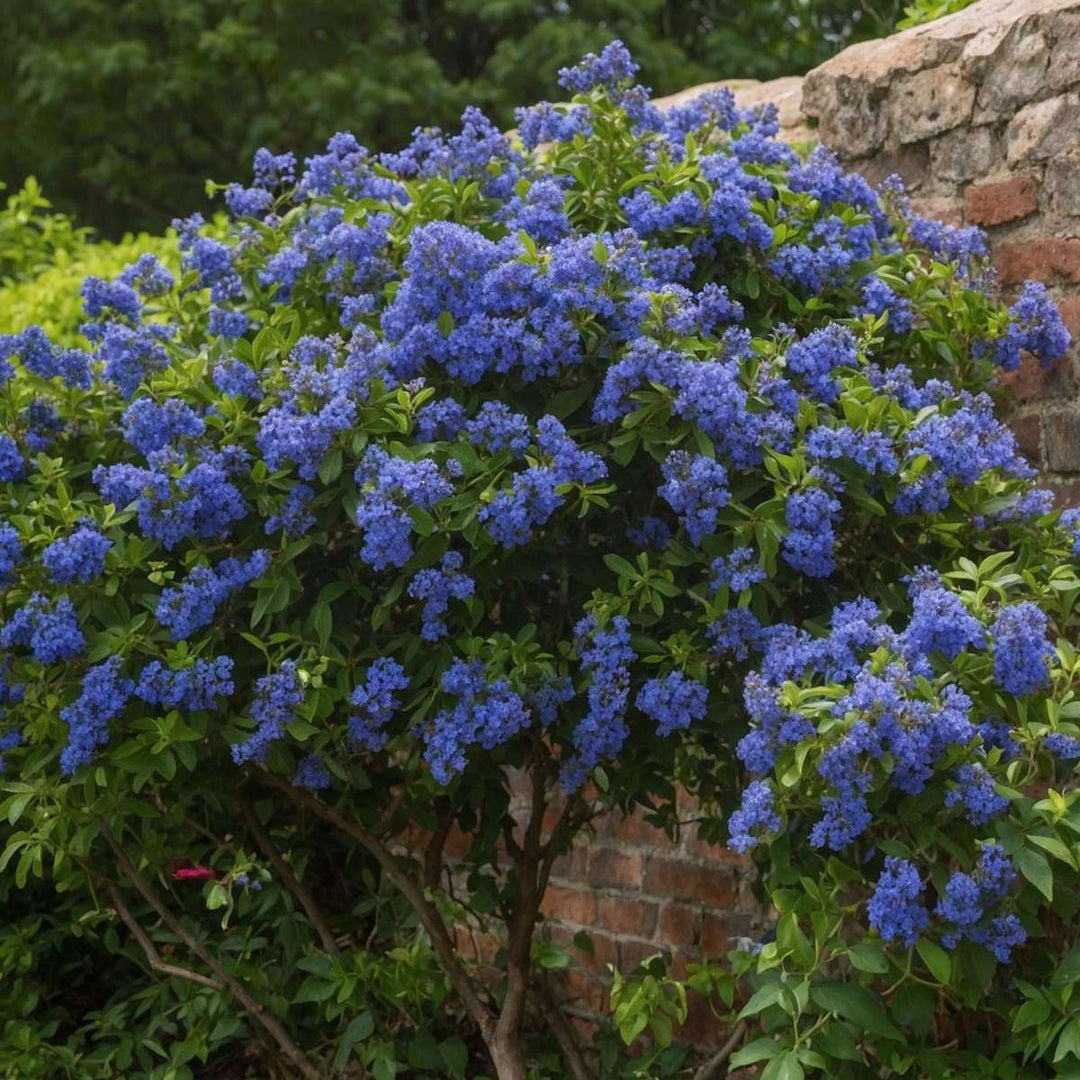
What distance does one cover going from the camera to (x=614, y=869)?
414 cm

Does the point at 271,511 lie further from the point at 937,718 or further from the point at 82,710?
the point at 937,718

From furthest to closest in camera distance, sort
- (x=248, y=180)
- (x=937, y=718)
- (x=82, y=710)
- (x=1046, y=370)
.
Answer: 1. (x=248, y=180)
2. (x=1046, y=370)
3. (x=82, y=710)
4. (x=937, y=718)

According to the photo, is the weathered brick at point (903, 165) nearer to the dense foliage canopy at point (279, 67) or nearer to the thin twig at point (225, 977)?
the thin twig at point (225, 977)

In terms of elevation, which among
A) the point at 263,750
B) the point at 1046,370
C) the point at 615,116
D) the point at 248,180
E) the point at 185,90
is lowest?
the point at 248,180

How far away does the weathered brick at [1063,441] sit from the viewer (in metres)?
3.43

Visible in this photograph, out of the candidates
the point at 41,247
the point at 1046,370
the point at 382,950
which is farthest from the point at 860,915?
the point at 41,247

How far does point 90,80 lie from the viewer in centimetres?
1212

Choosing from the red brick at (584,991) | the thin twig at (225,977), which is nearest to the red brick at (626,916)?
the red brick at (584,991)

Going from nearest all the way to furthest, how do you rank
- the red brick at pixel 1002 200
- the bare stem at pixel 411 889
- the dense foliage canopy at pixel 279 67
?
1. the bare stem at pixel 411 889
2. the red brick at pixel 1002 200
3. the dense foliage canopy at pixel 279 67

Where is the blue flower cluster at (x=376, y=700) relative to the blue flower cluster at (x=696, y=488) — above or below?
below

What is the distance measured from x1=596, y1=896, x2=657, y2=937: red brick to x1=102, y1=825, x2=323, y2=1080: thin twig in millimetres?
811

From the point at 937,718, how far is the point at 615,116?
1.59m

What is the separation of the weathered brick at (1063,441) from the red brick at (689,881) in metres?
1.20

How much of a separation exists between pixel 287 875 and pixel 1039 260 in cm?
209
